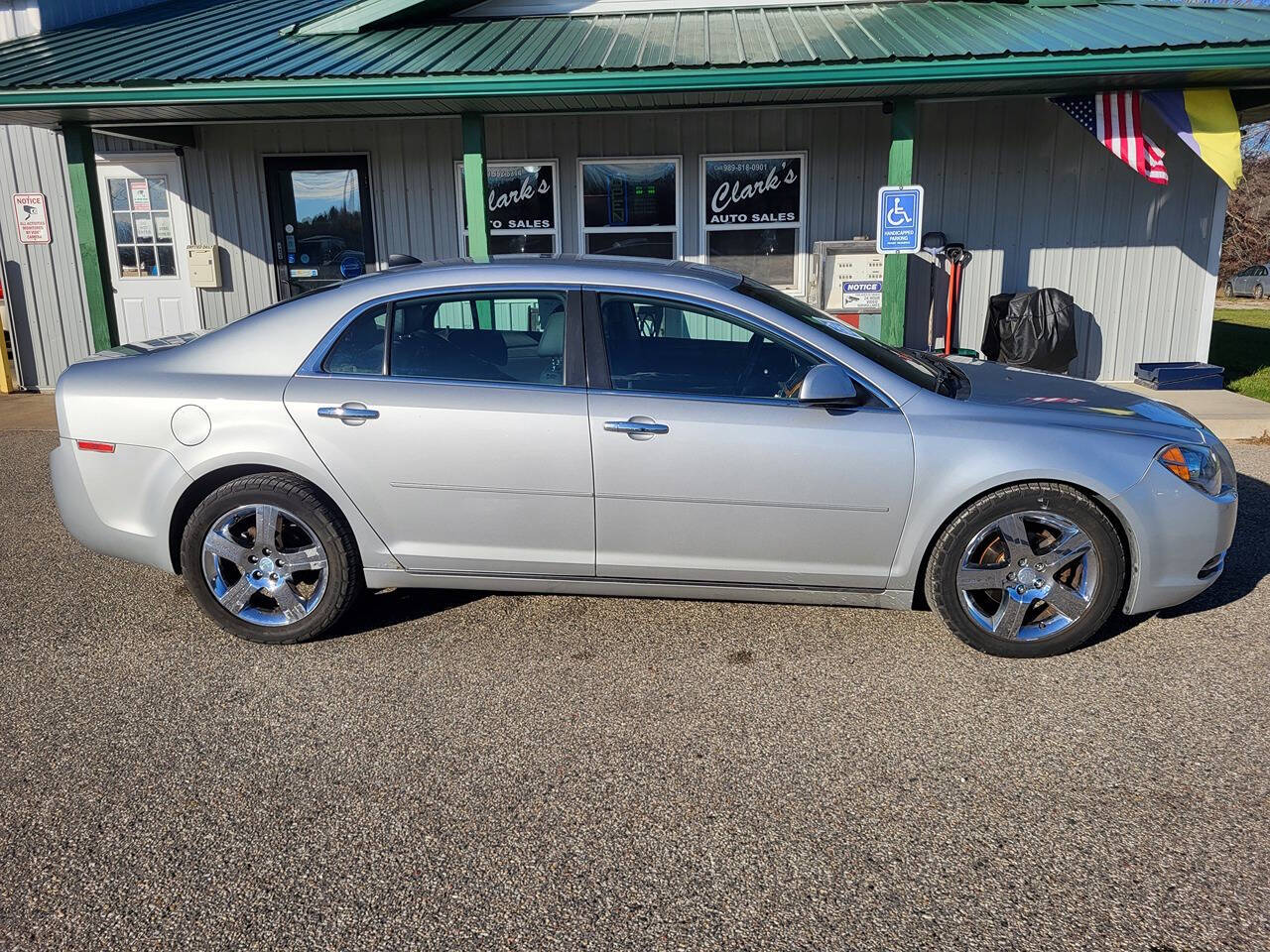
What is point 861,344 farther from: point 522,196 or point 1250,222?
point 1250,222

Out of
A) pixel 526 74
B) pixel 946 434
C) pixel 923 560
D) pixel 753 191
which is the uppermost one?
pixel 526 74

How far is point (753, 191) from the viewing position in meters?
10.4

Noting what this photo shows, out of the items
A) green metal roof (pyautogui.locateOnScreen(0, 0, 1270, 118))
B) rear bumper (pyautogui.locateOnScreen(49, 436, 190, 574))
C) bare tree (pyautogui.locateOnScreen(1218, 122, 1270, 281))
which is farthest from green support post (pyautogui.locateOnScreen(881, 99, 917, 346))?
bare tree (pyautogui.locateOnScreen(1218, 122, 1270, 281))

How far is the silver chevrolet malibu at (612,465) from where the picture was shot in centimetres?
401

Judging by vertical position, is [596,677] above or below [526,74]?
Answer: below

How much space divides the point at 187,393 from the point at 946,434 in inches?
125

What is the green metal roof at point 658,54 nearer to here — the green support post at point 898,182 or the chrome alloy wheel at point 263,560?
the green support post at point 898,182

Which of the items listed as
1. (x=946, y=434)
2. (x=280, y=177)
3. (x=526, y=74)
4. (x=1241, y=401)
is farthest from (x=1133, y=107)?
(x=280, y=177)

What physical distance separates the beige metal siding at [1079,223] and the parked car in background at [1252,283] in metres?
25.4

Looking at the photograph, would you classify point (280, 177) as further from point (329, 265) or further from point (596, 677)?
point (596, 677)

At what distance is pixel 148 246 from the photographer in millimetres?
11141

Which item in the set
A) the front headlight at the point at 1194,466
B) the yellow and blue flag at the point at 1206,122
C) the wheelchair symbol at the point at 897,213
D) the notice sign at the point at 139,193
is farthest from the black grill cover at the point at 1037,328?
the notice sign at the point at 139,193

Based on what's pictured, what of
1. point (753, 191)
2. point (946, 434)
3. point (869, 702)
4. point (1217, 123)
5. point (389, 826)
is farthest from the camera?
point (753, 191)

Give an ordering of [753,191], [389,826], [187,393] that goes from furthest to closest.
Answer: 1. [753,191]
2. [187,393]
3. [389,826]
